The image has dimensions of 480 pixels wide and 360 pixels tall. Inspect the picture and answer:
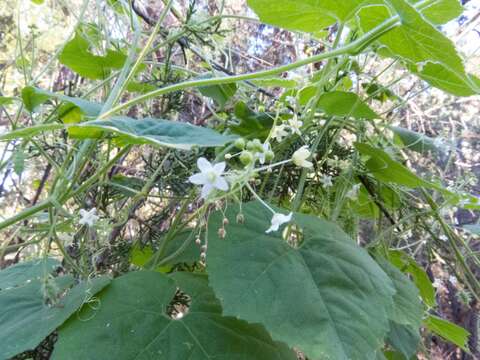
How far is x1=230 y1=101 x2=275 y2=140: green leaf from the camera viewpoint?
915 millimetres

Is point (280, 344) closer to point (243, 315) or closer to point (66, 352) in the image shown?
point (243, 315)

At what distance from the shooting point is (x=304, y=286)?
639mm

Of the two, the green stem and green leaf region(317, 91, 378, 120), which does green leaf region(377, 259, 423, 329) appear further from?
the green stem

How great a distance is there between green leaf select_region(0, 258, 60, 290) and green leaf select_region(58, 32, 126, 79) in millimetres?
431

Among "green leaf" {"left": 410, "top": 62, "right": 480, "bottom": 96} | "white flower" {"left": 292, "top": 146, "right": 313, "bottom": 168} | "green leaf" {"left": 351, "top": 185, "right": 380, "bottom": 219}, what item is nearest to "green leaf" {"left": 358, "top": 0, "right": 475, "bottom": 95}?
"green leaf" {"left": 410, "top": 62, "right": 480, "bottom": 96}

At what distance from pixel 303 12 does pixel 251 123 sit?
264 millimetres

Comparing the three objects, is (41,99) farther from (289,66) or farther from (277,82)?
(277,82)

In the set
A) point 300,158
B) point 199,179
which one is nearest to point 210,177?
point 199,179

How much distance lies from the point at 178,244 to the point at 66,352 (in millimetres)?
376

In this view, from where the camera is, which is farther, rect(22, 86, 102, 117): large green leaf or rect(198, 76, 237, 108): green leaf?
rect(198, 76, 237, 108): green leaf

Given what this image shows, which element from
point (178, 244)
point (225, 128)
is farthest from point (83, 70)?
point (178, 244)

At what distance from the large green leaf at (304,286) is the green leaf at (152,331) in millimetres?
88

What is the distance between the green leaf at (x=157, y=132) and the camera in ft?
1.73

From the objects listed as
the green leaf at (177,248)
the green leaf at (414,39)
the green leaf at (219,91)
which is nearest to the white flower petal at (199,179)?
the green leaf at (177,248)
